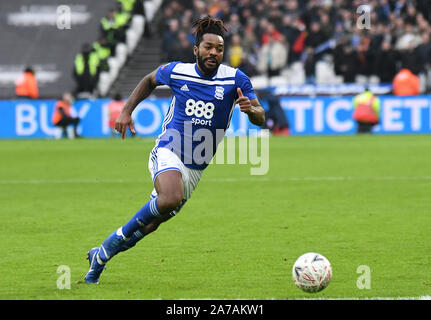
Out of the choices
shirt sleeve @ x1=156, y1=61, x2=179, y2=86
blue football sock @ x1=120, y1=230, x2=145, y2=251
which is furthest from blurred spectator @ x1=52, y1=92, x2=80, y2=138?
blue football sock @ x1=120, y1=230, x2=145, y2=251

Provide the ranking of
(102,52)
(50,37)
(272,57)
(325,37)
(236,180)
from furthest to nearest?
(50,37) → (102,52) → (325,37) → (272,57) → (236,180)

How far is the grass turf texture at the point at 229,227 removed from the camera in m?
7.29

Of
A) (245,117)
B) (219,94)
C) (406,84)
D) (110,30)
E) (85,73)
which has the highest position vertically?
(110,30)

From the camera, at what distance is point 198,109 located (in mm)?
7613

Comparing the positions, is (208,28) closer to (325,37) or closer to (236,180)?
(236,180)

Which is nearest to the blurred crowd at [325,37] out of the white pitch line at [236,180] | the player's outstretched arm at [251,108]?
the white pitch line at [236,180]

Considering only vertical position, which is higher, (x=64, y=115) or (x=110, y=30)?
(x=110, y=30)

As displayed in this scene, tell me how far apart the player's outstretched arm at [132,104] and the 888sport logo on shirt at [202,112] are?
1.30ft

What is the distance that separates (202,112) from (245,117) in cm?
1832

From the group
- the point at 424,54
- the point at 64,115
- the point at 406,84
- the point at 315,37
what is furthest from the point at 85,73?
the point at 424,54

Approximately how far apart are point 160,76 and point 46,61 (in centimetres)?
2594

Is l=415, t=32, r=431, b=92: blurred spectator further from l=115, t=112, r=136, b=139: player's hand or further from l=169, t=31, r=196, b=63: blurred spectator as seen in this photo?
l=115, t=112, r=136, b=139: player's hand

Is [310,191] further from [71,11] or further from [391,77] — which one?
[71,11]

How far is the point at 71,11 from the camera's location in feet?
113
